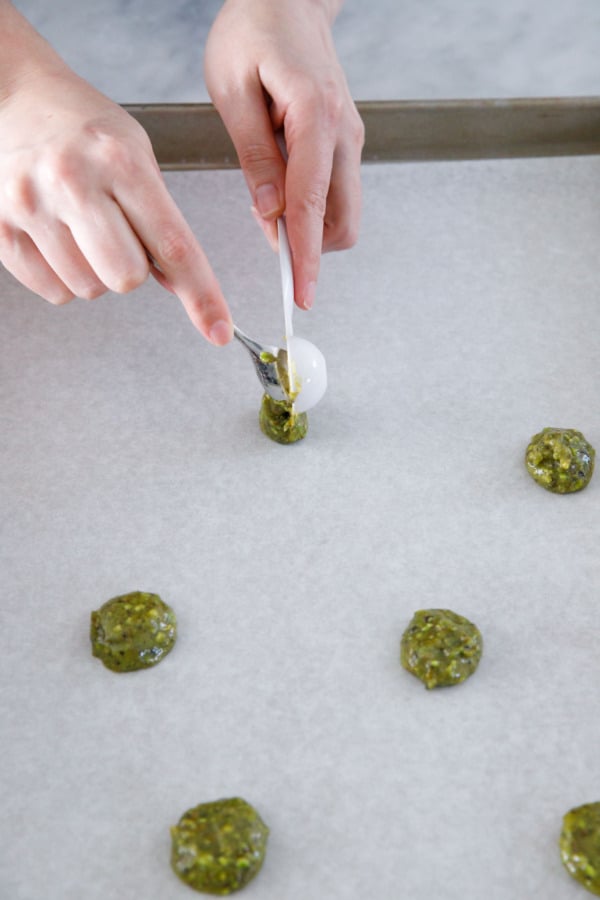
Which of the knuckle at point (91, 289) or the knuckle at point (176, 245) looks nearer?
the knuckle at point (176, 245)

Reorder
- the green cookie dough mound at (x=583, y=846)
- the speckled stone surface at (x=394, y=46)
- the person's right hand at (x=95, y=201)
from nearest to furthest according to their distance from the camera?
the green cookie dough mound at (x=583, y=846) → the person's right hand at (x=95, y=201) → the speckled stone surface at (x=394, y=46)

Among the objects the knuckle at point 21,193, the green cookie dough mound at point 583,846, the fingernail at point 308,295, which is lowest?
the green cookie dough mound at point 583,846

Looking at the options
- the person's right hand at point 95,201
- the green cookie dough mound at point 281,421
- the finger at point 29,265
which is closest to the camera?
the person's right hand at point 95,201

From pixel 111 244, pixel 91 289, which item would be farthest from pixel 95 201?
pixel 91 289

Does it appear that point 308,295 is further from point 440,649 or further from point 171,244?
point 440,649

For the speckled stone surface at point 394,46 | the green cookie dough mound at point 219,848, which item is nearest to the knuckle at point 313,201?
the green cookie dough mound at point 219,848

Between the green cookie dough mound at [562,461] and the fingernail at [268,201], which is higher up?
the fingernail at [268,201]

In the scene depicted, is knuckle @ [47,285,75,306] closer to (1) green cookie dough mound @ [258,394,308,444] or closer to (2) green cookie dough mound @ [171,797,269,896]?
(1) green cookie dough mound @ [258,394,308,444]

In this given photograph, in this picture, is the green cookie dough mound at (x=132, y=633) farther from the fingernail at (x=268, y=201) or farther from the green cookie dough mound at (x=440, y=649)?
the fingernail at (x=268, y=201)

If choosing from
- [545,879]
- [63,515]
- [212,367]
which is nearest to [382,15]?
[212,367]

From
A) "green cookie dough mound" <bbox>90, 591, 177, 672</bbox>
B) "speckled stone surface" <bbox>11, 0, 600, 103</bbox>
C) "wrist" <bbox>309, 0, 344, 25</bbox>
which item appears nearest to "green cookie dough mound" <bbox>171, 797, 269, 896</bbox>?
"green cookie dough mound" <bbox>90, 591, 177, 672</bbox>
